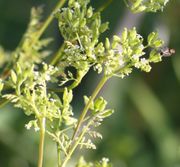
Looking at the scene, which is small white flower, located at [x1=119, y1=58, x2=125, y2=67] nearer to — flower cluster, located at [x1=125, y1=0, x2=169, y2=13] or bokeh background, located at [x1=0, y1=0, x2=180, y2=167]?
flower cluster, located at [x1=125, y1=0, x2=169, y2=13]

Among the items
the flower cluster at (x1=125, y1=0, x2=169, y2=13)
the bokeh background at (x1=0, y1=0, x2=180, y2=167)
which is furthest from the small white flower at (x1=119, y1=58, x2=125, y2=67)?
the bokeh background at (x1=0, y1=0, x2=180, y2=167)

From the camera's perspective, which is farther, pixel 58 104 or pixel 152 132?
pixel 152 132

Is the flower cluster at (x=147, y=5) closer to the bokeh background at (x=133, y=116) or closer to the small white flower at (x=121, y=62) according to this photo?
the small white flower at (x=121, y=62)

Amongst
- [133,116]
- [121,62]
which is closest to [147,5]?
[121,62]

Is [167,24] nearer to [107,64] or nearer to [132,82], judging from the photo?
[132,82]

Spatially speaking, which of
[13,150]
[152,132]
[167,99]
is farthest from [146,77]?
[13,150]

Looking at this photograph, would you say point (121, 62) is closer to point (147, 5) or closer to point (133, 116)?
point (147, 5)

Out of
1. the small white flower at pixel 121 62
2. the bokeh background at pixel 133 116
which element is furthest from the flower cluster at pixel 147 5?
the bokeh background at pixel 133 116

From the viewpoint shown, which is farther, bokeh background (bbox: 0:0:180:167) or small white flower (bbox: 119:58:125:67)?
bokeh background (bbox: 0:0:180:167)
